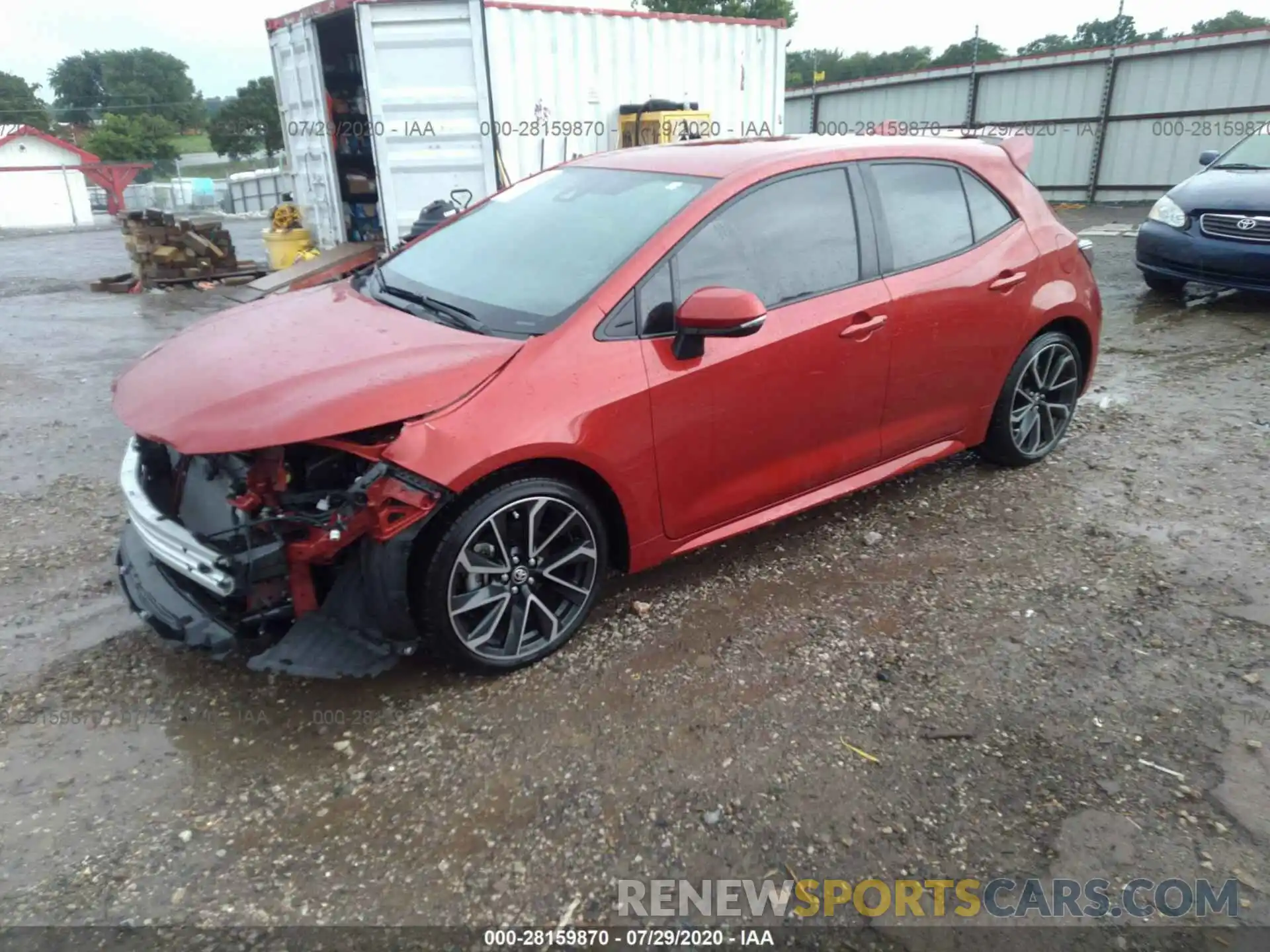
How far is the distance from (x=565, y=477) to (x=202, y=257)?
9.99 m

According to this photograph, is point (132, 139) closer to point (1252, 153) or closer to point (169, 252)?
point (169, 252)

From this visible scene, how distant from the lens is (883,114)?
19.1 metres

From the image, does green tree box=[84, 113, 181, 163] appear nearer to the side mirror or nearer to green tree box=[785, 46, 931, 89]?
green tree box=[785, 46, 931, 89]

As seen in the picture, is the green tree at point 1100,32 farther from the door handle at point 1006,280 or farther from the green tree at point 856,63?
the door handle at point 1006,280

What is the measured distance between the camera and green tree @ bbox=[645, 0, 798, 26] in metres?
40.2

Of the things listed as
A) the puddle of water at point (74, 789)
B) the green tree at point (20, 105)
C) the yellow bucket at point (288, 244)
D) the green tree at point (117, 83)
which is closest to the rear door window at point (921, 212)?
the puddle of water at point (74, 789)

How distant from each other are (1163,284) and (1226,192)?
999 millimetres

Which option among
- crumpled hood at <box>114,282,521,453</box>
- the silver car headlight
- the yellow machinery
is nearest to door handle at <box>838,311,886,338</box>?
crumpled hood at <box>114,282,521,453</box>

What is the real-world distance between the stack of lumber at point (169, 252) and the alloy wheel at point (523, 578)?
9.89 metres

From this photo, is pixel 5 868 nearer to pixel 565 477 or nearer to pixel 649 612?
pixel 565 477

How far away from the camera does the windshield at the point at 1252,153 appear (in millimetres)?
7934

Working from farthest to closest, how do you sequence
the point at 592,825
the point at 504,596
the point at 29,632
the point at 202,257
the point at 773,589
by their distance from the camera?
the point at 202,257, the point at 773,589, the point at 29,632, the point at 504,596, the point at 592,825

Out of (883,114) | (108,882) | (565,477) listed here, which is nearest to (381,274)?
(565,477)

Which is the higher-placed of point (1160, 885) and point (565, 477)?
point (565, 477)
